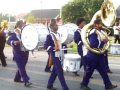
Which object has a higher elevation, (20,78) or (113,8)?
(113,8)

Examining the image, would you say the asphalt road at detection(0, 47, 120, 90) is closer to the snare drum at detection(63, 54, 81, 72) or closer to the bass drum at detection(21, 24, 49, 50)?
the snare drum at detection(63, 54, 81, 72)

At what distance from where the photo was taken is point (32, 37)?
10844mm

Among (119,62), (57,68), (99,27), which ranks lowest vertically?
(119,62)

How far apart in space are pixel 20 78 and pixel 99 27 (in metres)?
Result: 2.77

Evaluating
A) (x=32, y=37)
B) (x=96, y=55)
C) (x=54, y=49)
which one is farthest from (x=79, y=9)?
(x=54, y=49)

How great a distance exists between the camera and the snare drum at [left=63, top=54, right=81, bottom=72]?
1172cm

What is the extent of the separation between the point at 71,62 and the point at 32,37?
1546 mm

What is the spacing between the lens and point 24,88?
10.3 metres

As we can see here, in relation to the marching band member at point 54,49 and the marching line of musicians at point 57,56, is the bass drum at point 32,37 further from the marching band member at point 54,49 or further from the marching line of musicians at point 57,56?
the marching band member at point 54,49

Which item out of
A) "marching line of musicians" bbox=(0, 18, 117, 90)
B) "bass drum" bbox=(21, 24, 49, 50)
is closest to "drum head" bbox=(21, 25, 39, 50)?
"bass drum" bbox=(21, 24, 49, 50)

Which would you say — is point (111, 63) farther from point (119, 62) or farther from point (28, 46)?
point (28, 46)

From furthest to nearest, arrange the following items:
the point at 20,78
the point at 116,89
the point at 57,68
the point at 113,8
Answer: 1. the point at 113,8
2. the point at 20,78
3. the point at 116,89
4. the point at 57,68

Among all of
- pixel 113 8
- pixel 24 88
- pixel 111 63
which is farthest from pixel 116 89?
pixel 111 63

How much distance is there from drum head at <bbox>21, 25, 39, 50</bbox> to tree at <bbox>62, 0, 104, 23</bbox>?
153 ft
